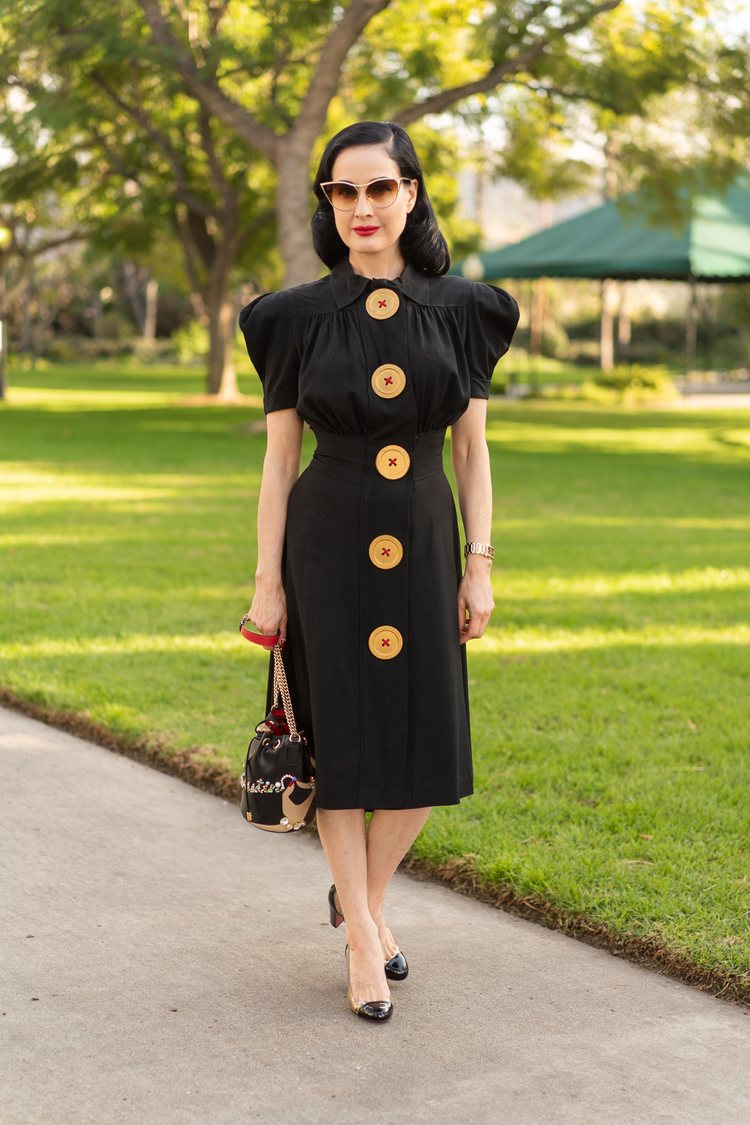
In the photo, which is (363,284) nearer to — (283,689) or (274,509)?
(274,509)

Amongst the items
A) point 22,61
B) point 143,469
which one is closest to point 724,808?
point 143,469

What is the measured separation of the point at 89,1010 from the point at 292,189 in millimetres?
16411

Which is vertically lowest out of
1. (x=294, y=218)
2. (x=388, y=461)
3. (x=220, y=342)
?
(x=388, y=461)

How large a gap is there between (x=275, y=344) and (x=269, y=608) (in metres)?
0.62

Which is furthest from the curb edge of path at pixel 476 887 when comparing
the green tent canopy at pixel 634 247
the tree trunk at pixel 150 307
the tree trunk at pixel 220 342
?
the tree trunk at pixel 150 307

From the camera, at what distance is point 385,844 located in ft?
11.4

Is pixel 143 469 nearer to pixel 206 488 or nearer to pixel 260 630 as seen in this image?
pixel 206 488

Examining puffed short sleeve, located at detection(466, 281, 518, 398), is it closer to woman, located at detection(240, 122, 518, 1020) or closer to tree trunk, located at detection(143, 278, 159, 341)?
woman, located at detection(240, 122, 518, 1020)

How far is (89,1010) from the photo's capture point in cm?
330

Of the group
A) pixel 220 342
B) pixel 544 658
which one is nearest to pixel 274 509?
pixel 544 658

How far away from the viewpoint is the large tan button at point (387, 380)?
10.5 feet

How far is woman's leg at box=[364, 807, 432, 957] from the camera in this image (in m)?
3.47

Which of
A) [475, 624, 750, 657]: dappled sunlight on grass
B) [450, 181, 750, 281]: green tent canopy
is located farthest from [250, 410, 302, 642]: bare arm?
[450, 181, 750, 281]: green tent canopy

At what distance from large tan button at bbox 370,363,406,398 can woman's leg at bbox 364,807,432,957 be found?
3.29 ft
